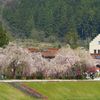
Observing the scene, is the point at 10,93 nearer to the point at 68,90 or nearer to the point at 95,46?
the point at 68,90

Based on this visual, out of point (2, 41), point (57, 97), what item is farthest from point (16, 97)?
point (2, 41)

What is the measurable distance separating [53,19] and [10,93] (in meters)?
119

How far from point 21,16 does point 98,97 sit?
12293 cm

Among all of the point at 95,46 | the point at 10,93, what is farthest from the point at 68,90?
the point at 95,46

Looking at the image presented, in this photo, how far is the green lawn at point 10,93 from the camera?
44594 millimetres

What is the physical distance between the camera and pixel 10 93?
46219 millimetres

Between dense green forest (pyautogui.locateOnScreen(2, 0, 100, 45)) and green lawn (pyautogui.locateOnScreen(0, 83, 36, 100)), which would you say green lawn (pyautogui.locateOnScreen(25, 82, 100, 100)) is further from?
dense green forest (pyautogui.locateOnScreen(2, 0, 100, 45))

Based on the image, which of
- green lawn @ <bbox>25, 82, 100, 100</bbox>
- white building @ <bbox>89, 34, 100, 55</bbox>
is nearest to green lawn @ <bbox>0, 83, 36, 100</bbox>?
green lawn @ <bbox>25, 82, 100, 100</bbox>

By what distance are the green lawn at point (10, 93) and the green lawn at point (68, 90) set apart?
2492 mm

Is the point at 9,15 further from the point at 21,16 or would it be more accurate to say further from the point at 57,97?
the point at 57,97

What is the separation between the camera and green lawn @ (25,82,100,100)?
159ft

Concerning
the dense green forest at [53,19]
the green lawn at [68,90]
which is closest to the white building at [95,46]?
the dense green forest at [53,19]

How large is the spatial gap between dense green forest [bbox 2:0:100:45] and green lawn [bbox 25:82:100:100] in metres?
92.5

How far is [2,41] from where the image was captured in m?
88.3
